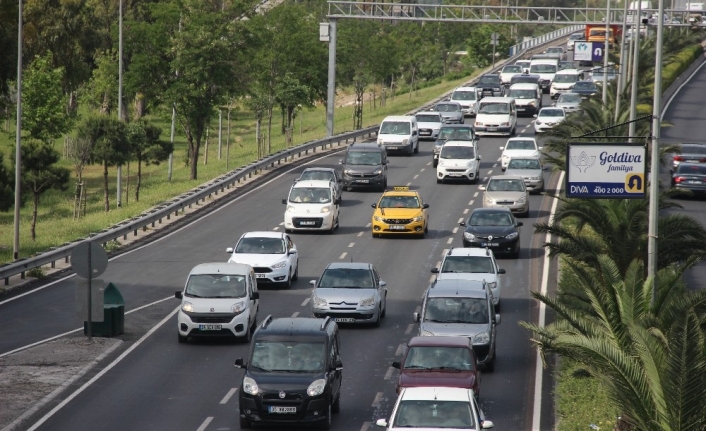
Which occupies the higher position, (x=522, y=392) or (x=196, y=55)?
(x=196, y=55)

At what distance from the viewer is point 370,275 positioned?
30.2m

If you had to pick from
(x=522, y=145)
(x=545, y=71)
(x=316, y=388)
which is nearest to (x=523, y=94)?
(x=545, y=71)

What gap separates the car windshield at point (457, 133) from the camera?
60.0 m

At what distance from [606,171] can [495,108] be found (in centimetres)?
4404

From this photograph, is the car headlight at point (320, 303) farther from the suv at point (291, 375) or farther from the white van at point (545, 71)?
the white van at point (545, 71)

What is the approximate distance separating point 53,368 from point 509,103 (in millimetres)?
46508

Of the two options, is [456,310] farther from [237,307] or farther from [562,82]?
[562,82]

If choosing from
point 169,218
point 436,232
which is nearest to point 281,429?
point 436,232

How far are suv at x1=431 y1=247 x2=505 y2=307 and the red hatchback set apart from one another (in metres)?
8.92

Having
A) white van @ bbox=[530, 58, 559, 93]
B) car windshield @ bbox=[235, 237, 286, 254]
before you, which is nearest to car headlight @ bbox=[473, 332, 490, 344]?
car windshield @ bbox=[235, 237, 286, 254]

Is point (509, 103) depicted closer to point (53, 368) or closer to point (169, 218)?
point (169, 218)

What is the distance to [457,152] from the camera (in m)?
53.7

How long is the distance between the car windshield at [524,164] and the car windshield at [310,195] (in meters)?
10.2

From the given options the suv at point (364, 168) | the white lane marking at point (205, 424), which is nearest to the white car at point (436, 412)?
the white lane marking at point (205, 424)
